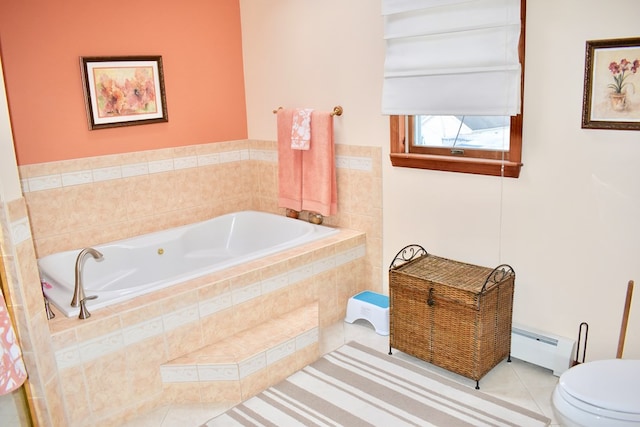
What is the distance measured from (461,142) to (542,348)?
121 cm

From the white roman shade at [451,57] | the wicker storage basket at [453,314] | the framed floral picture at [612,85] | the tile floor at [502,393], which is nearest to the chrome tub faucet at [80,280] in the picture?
the tile floor at [502,393]

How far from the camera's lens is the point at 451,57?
9.06 feet

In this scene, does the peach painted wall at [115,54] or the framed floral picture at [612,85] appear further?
the peach painted wall at [115,54]

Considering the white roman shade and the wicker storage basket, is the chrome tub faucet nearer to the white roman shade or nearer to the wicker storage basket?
the wicker storage basket

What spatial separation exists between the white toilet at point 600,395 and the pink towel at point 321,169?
1.99 m

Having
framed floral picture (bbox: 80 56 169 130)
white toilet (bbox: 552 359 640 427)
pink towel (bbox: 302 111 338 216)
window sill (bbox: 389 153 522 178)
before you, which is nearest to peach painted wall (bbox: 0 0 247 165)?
framed floral picture (bbox: 80 56 169 130)

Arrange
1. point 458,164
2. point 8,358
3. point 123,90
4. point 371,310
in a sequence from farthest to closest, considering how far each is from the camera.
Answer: point 123,90
point 371,310
point 458,164
point 8,358

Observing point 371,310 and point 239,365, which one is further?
point 371,310

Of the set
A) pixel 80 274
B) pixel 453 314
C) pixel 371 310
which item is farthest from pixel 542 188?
pixel 80 274

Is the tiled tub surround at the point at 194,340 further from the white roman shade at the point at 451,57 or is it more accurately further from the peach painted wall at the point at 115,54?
the peach painted wall at the point at 115,54

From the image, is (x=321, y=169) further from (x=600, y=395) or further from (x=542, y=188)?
(x=600, y=395)

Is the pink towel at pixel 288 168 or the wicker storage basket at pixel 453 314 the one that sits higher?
the pink towel at pixel 288 168

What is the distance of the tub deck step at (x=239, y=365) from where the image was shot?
8.48ft

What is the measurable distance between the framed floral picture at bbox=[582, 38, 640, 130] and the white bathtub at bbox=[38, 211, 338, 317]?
1.76 m
